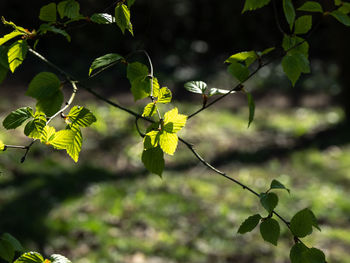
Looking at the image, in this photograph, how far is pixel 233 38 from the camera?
30.6 ft

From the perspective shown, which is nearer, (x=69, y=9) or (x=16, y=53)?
(x=16, y=53)

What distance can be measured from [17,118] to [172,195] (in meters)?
3.46

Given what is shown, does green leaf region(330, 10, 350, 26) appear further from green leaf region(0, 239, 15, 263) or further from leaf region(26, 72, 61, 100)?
green leaf region(0, 239, 15, 263)

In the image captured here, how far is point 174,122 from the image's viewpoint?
0.91 meters

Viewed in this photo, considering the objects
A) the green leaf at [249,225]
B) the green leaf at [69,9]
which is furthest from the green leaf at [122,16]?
the green leaf at [249,225]

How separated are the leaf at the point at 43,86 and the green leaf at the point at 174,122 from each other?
22 cm

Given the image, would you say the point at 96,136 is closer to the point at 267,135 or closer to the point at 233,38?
the point at 267,135

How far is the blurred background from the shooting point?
11.8 feet

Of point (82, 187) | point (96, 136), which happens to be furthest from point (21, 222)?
point (96, 136)

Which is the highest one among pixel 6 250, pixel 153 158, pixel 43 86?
pixel 43 86

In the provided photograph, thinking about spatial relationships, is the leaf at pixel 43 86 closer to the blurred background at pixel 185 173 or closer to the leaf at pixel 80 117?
the leaf at pixel 80 117

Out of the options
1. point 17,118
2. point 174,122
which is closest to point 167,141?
point 174,122

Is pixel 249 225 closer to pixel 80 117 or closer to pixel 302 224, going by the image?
pixel 302 224

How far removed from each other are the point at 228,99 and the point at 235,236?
3.61 metres
